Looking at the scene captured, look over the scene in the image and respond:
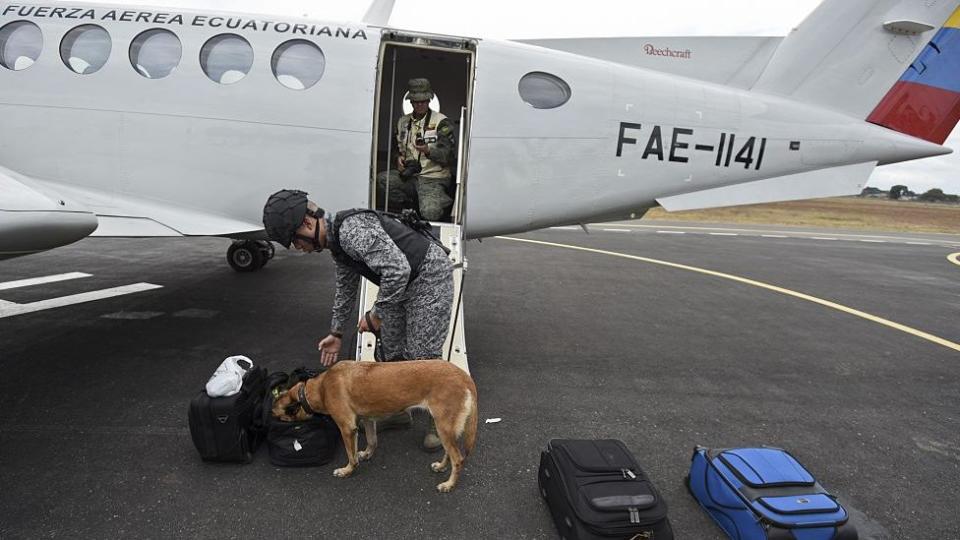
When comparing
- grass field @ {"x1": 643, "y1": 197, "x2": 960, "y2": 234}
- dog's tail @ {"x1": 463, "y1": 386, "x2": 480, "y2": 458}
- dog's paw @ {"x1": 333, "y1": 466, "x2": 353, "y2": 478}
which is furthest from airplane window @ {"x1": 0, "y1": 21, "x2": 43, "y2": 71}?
grass field @ {"x1": 643, "y1": 197, "x2": 960, "y2": 234}

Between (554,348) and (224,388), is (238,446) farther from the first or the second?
(554,348)

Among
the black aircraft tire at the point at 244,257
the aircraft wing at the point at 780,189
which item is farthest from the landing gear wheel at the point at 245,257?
the aircraft wing at the point at 780,189

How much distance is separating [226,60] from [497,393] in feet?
14.7

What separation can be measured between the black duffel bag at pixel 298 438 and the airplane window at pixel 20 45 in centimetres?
471

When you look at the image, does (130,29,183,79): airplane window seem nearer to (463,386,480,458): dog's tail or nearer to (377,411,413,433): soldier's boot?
(377,411,413,433): soldier's boot

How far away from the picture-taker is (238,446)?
3.27 meters

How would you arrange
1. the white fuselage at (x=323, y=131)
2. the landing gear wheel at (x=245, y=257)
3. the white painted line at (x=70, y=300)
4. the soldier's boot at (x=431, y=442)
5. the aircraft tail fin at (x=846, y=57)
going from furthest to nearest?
the landing gear wheel at (x=245, y=257)
the white painted line at (x=70, y=300)
the aircraft tail fin at (x=846, y=57)
the white fuselage at (x=323, y=131)
the soldier's boot at (x=431, y=442)

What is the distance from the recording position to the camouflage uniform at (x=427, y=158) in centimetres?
536

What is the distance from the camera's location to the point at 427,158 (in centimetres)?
545

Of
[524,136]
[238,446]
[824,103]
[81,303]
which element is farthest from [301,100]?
[824,103]

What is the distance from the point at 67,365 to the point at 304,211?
384 cm

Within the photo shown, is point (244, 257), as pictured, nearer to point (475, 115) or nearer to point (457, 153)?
point (457, 153)

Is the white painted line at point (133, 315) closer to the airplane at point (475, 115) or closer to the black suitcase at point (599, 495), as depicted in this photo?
the airplane at point (475, 115)

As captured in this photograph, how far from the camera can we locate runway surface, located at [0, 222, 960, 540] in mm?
2955
